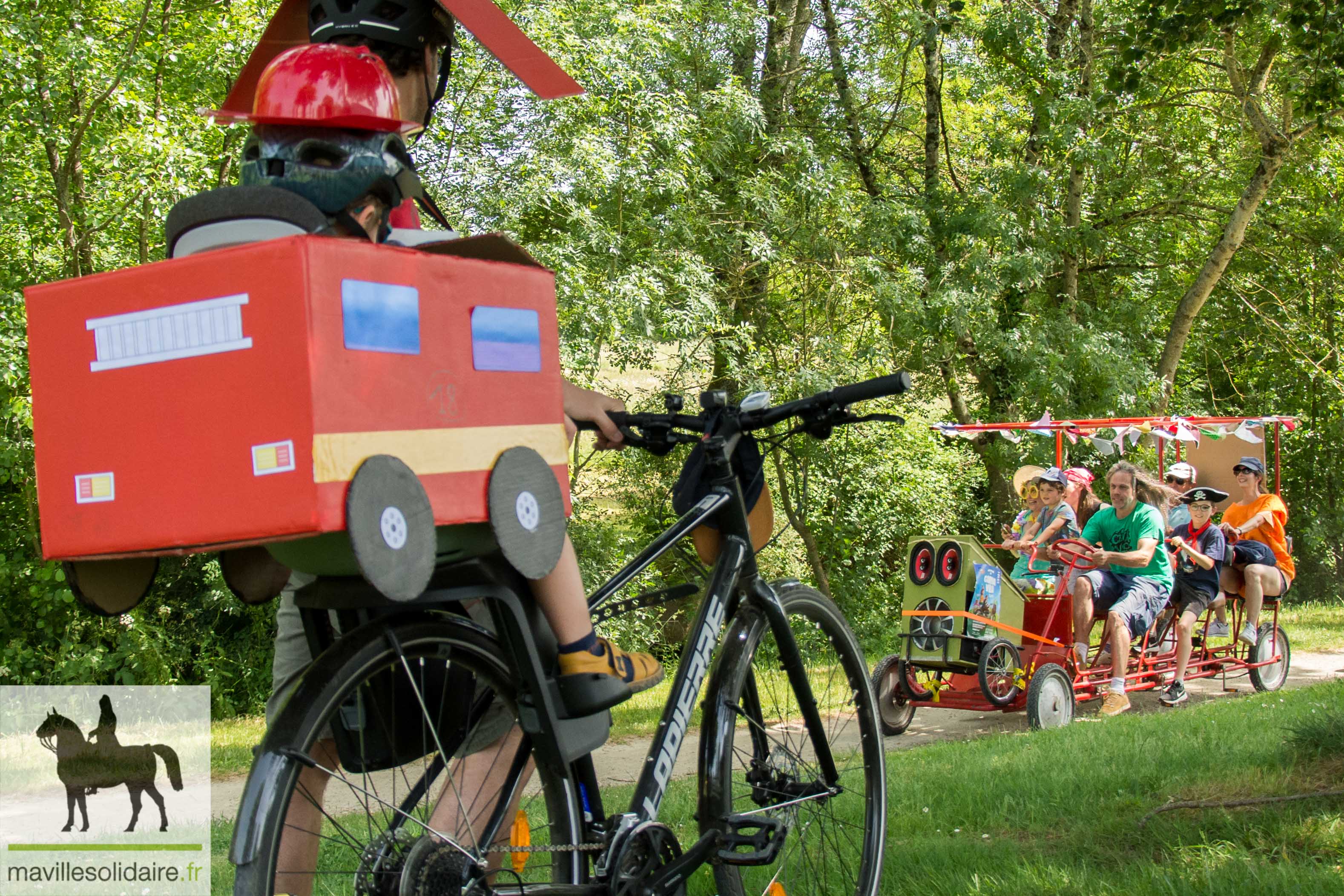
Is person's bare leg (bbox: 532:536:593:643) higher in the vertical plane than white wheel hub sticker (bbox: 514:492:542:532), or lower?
lower

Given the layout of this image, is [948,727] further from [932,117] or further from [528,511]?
[932,117]

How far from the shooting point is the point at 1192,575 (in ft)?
33.1

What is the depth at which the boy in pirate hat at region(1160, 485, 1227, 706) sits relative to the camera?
384 inches

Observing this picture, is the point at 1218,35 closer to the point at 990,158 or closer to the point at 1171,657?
the point at 1171,657

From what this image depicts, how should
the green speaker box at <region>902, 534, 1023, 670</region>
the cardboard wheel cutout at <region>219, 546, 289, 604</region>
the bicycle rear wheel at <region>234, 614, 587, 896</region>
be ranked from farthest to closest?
the green speaker box at <region>902, 534, 1023, 670</region>
the cardboard wheel cutout at <region>219, 546, 289, 604</region>
the bicycle rear wheel at <region>234, 614, 587, 896</region>

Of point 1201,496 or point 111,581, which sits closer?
point 111,581

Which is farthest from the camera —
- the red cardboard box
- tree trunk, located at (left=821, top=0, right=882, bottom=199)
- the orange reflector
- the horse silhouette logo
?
tree trunk, located at (left=821, top=0, right=882, bottom=199)

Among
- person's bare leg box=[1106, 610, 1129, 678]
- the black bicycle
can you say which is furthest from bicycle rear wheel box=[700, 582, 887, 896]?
person's bare leg box=[1106, 610, 1129, 678]

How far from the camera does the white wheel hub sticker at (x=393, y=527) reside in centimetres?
174

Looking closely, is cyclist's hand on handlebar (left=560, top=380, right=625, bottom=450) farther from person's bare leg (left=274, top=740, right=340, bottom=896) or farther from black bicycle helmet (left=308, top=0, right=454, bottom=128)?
person's bare leg (left=274, top=740, right=340, bottom=896)

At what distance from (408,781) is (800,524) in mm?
13147

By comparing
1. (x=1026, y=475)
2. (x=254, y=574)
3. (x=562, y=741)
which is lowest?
(x=562, y=741)

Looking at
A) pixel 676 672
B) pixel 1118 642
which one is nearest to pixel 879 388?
pixel 676 672

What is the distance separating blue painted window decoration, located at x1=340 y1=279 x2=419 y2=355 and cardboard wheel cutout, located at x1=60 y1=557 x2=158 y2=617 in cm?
56
